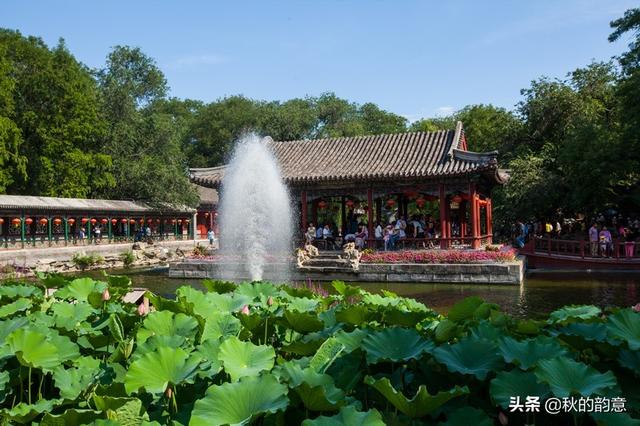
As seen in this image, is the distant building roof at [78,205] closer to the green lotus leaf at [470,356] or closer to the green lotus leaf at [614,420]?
the green lotus leaf at [470,356]

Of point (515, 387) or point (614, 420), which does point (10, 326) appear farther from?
point (614, 420)

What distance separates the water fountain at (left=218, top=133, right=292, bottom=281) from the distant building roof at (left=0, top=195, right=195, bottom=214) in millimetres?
12059

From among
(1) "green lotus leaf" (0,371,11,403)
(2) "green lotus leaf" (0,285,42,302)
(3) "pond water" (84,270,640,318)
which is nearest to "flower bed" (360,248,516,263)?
(3) "pond water" (84,270,640,318)

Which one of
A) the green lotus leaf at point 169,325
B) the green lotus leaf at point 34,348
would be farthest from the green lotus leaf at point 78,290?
the green lotus leaf at point 34,348

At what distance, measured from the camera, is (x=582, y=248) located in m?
19.4

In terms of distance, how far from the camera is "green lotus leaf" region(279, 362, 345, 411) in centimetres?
226

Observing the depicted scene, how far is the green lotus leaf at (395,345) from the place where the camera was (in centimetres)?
280

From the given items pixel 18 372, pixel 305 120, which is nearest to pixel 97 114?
pixel 305 120

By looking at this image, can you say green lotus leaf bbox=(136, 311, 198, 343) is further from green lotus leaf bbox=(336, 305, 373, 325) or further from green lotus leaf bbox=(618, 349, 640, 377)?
green lotus leaf bbox=(618, 349, 640, 377)

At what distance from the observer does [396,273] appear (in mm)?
18406

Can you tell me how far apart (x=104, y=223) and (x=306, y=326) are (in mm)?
31283

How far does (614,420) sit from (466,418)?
1.93 ft

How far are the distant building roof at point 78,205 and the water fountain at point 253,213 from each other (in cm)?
1206

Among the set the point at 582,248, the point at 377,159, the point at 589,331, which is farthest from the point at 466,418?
the point at 377,159
